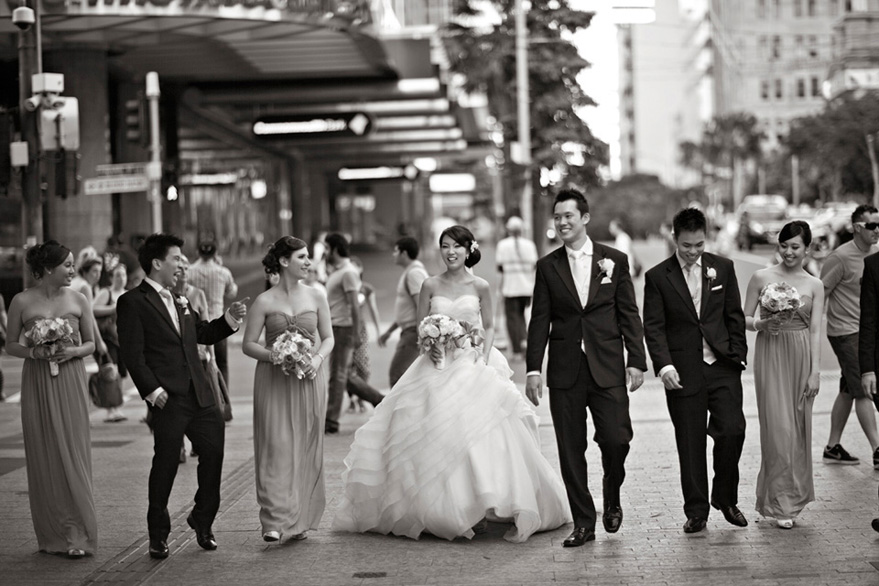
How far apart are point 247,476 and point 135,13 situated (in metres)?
16.2

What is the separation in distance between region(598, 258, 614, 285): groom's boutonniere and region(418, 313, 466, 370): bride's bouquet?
1058 millimetres

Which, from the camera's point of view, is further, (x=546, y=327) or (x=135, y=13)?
(x=135, y=13)

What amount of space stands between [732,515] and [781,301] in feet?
4.41

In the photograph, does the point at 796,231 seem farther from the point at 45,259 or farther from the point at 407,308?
the point at 407,308

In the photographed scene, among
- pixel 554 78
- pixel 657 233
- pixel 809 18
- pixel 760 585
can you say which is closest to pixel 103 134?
pixel 554 78

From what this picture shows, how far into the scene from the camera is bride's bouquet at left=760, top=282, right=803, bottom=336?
334 inches

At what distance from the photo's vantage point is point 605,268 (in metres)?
7.94

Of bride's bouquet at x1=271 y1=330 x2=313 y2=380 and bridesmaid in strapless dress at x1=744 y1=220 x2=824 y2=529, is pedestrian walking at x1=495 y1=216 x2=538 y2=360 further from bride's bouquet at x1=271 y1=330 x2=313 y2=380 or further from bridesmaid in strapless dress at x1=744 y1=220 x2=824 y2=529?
bride's bouquet at x1=271 y1=330 x2=313 y2=380

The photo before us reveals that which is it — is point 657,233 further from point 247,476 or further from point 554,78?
point 247,476

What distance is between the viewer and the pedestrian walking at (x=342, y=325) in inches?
510

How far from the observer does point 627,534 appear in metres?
8.29

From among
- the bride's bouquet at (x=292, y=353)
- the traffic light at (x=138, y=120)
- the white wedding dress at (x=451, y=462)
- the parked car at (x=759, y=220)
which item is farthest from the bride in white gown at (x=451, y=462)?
the parked car at (x=759, y=220)

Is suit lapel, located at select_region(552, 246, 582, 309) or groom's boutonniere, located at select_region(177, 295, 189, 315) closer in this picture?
suit lapel, located at select_region(552, 246, 582, 309)

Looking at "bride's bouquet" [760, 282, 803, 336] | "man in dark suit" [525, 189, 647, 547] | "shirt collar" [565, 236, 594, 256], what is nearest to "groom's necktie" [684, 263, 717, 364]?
"man in dark suit" [525, 189, 647, 547]
